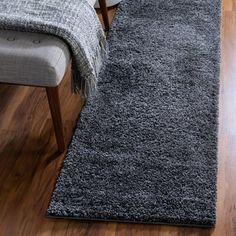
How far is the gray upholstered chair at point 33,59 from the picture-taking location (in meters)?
1.35

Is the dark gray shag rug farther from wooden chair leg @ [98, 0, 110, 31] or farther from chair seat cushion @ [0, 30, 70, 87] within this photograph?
chair seat cushion @ [0, 30, 70, 87]

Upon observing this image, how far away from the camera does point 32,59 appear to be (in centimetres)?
135

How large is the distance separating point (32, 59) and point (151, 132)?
0.56 metres

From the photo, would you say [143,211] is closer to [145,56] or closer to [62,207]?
[62,207]

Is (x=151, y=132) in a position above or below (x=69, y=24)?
below

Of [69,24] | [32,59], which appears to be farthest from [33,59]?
[69,24]

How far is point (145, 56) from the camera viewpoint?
2.00 metres

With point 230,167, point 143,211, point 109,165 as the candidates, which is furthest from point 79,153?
point 230,167

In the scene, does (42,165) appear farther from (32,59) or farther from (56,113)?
(32,59)

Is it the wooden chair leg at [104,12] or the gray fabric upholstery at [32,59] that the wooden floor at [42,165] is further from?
the wooden chair leg at [104,12]

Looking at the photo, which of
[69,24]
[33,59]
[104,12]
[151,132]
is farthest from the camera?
[104,12]

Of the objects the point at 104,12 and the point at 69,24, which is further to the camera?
the point at 104,12

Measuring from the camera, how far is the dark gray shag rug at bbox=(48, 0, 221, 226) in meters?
1.37

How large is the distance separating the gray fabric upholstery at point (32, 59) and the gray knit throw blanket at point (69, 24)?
0.03 meters
